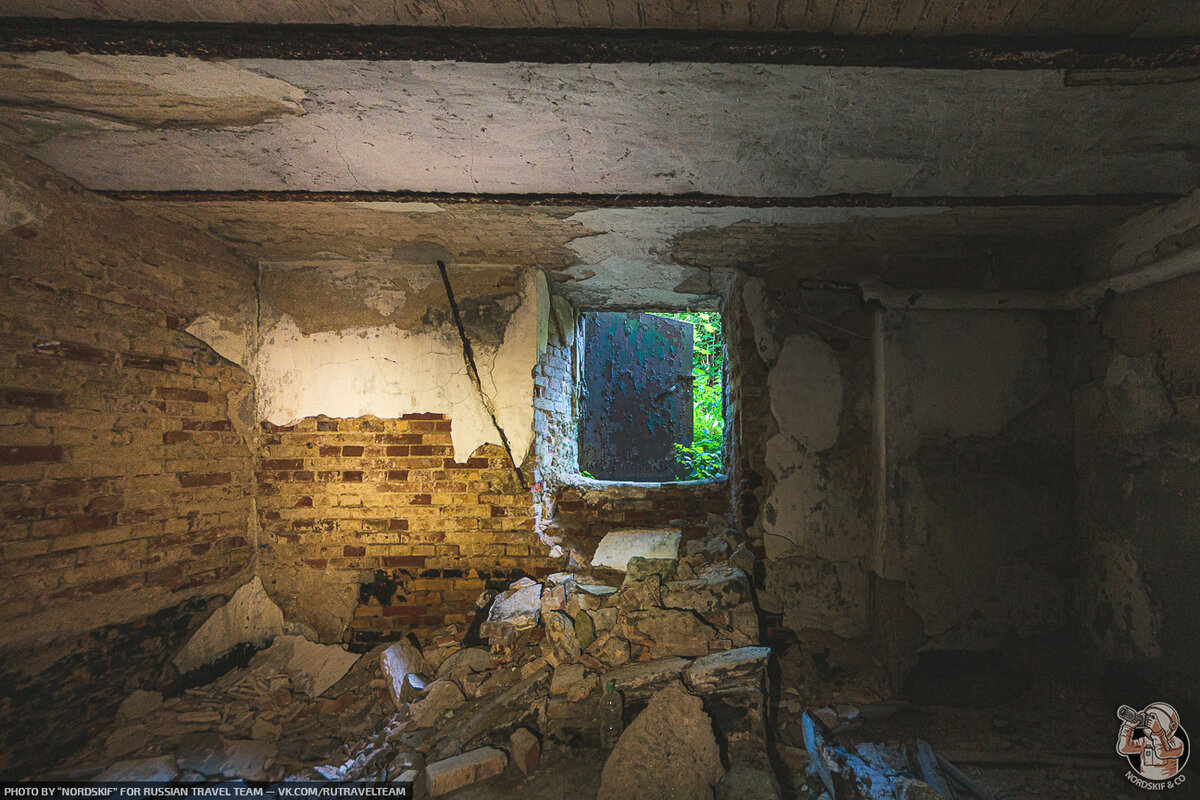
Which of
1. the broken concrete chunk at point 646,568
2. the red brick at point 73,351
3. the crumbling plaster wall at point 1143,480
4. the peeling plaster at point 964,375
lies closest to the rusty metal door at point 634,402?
the broken concrete chunk at point 646,568

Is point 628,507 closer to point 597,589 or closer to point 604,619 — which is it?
point 597,589

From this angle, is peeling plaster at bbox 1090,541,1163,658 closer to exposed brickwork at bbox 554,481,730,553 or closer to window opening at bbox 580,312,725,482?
exposed brickwork at bbox 554,481,730,553

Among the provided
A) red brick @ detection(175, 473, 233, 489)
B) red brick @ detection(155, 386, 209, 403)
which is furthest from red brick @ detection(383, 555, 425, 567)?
red brick @ detection(155, 386, 209, 403)

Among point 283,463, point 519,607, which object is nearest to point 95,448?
point 283,463

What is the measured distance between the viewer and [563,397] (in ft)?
11.9

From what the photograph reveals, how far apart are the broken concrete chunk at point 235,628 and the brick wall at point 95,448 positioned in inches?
4.3

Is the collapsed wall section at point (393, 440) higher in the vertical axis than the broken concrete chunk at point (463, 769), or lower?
higher

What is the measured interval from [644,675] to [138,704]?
243 cm

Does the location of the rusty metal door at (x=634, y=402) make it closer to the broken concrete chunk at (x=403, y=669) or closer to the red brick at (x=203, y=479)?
the broken concrete chunk at (x=403, y=669)

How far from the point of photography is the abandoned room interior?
1.43 m

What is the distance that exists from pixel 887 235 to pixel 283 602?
4.14 meters

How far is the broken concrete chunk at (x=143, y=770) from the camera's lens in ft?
6.49

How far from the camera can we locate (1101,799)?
1.94 metres

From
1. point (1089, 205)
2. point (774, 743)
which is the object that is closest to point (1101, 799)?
point (774, 743)
